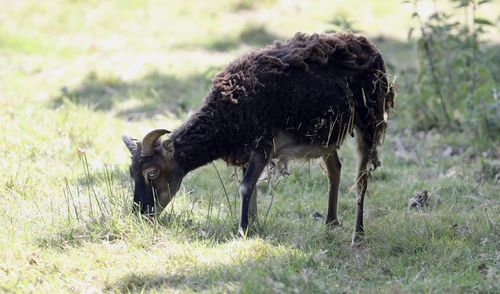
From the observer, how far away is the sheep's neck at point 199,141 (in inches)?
272

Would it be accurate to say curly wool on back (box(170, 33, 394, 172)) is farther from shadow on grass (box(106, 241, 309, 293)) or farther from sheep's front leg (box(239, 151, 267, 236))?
shadow on grass (box(106, 241, 309, 293))

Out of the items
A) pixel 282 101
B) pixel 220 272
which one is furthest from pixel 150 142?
pixel 220 272

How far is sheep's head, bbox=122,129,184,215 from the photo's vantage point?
695 cm

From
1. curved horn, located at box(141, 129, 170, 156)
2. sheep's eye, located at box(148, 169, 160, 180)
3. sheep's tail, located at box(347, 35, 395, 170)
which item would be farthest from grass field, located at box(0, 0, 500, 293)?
sheep's tail, located at box(347, 35, 395, 170)

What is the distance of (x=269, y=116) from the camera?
22.4 feet

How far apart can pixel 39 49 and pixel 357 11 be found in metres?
7.05

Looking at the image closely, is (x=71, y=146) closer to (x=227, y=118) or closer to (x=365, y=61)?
(x=227, y=118)

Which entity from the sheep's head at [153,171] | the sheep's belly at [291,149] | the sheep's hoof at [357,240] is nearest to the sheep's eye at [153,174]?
the sheep's head at [153,171]

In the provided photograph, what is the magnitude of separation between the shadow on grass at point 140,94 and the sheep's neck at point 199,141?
14.8 feet

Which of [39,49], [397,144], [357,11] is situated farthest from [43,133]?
[357,11]

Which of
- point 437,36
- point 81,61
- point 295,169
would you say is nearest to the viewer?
point 295,169

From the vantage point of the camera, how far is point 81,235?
6.42 meters

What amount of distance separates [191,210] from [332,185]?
58.1 inches

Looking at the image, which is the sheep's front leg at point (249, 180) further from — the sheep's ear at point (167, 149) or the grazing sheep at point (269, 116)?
the sheep's ear at point (167, 149)
